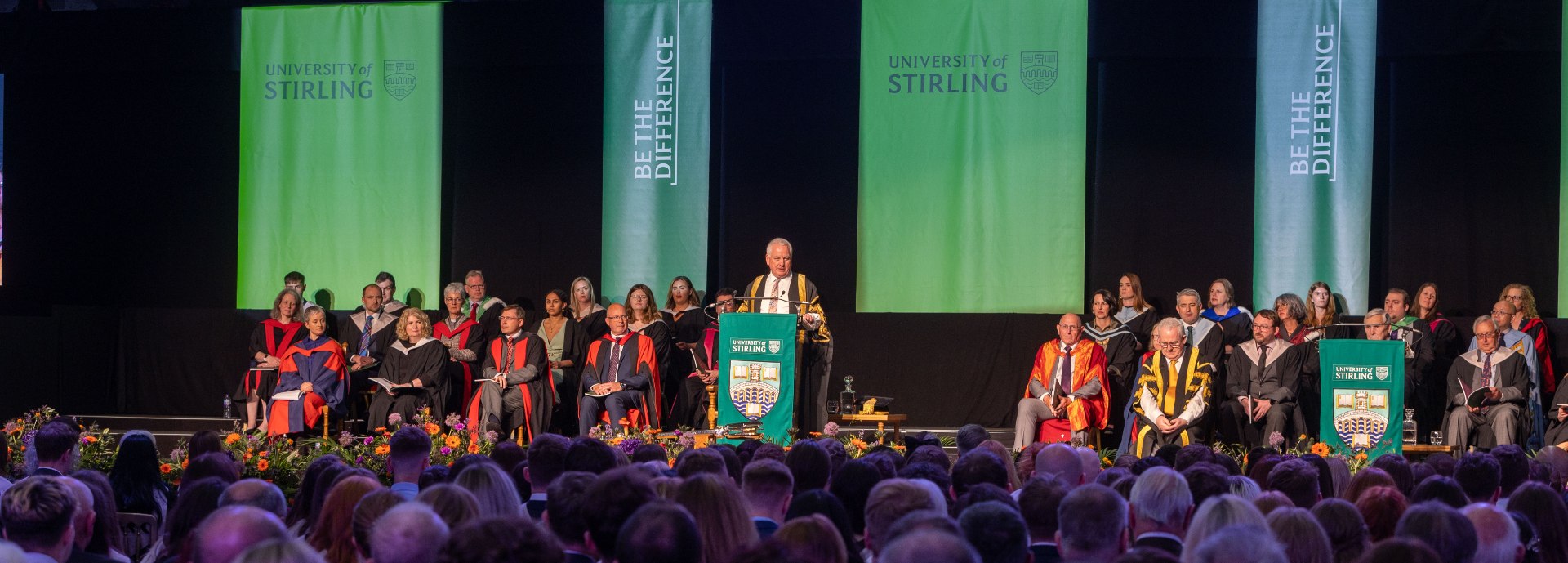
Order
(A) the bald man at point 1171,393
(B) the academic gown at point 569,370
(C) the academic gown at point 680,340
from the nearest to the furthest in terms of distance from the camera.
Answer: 1. (A) the bald man at point 1171,393
2. (B) the academic gown at point 569,370
3. (C) the academic gown at point 680,340

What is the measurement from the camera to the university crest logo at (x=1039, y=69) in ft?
36.2

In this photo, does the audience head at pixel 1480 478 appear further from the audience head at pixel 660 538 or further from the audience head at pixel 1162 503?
the audience head at pixel 660 538

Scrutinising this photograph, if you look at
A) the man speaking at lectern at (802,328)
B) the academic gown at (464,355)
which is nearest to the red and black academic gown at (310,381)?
the academic gown at (464,355)

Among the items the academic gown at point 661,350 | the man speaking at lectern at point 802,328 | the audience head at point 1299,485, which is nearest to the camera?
the audience head at point 1299,485

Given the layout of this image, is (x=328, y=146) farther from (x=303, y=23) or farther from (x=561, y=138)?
(x=561, y=138)

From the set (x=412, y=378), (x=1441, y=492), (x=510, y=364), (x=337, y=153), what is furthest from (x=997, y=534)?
(x=337, y=153)

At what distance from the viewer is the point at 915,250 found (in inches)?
445

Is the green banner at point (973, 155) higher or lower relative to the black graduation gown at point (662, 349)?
higher

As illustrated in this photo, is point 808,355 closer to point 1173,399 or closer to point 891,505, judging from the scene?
point 1173,399

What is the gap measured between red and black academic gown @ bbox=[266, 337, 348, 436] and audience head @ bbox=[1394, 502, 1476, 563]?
26.9 feet

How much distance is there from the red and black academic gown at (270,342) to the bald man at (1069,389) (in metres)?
5.39

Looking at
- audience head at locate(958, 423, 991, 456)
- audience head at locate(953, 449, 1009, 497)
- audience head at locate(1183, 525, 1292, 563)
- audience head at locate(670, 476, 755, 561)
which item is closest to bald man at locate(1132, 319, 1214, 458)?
audience head at locate(958, 423, 991, 456)

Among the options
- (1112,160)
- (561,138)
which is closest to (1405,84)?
(1112,160)

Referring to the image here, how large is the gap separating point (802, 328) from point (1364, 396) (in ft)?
11.3
